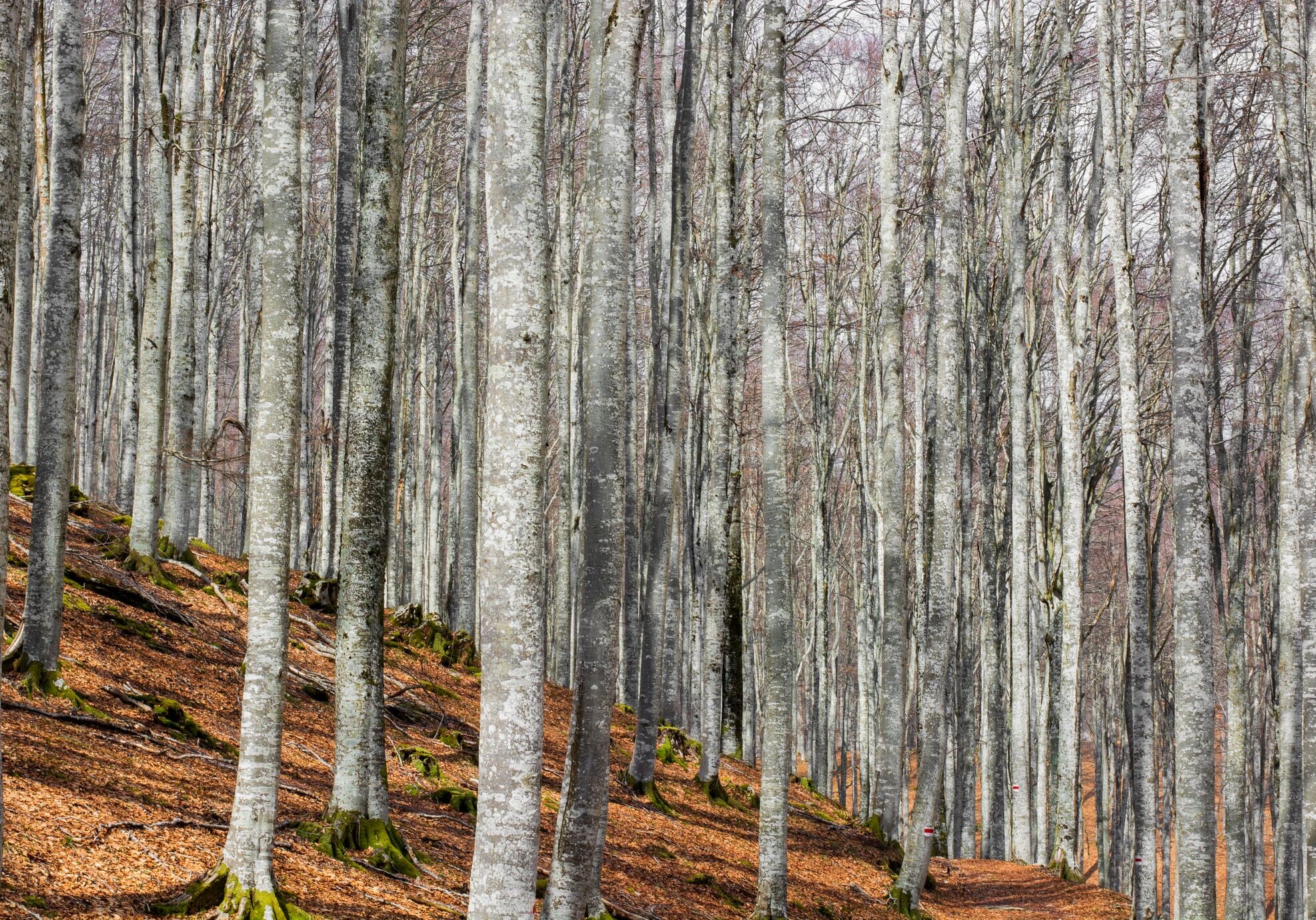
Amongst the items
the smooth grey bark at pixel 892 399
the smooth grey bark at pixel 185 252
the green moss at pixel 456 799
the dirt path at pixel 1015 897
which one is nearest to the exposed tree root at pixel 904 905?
the dirt path at pixel 1015 897

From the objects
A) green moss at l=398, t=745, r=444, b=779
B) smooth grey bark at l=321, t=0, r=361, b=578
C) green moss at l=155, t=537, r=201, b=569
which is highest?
smooth grey bark at l=321, t=0, r=361, b=578

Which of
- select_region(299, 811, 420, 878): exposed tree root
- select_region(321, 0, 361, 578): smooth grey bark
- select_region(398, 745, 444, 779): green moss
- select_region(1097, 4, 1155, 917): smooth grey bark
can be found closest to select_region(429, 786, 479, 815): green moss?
select_region(398, 745, 444, 779): green moss

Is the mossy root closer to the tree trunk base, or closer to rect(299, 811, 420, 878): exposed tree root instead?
the tree trunk base

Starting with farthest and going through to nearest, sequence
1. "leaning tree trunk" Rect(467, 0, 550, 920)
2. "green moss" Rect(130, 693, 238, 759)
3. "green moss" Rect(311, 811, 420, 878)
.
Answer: "green moss" Rect(130, 693, 238, 759) → "green moss" Rect(311, 811, 420, 878) → "leaning tree trunk" Rect(467, 0, 550, 920)

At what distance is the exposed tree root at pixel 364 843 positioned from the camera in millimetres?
5590

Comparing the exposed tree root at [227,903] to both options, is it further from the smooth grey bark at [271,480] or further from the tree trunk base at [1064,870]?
the tree trunk base at [1064,870]

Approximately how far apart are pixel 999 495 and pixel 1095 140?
7.25 meters

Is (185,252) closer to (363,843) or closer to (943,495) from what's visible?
(363,843)

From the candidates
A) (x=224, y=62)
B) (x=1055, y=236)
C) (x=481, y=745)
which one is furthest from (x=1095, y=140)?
(x=481, y=745)

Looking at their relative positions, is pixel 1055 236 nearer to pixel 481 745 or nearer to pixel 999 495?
pixel 999 495

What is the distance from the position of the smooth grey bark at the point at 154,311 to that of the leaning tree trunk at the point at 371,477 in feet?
12.7

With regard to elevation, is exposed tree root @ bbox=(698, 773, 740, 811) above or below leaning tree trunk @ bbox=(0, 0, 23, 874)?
below

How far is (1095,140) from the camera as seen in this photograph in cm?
1293

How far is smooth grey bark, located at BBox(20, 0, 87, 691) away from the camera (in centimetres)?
613
